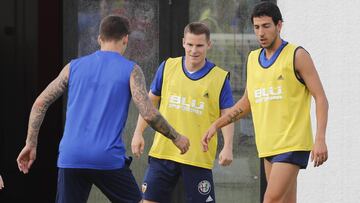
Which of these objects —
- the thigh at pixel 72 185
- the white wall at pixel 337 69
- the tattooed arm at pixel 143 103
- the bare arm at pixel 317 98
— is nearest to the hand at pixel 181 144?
the tattooed arm at pixel 143 103

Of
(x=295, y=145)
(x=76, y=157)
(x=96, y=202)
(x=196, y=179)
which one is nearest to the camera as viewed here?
(x=76, y=157)

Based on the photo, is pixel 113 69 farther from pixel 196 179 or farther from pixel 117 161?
pixel 196 179

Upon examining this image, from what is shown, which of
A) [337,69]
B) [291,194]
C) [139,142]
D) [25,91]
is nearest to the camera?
[291,194]

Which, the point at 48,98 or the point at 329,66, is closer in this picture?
the point at 48,98

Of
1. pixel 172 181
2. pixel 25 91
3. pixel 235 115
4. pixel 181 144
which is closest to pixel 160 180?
pixel 172 181

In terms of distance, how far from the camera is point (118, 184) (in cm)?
668

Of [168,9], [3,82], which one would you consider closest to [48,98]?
[168,9]

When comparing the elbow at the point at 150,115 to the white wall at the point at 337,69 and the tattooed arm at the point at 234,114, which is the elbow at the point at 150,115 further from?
the white wall at the point at 337,69

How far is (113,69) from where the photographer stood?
662 centimetres

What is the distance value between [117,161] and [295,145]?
1.30 metres

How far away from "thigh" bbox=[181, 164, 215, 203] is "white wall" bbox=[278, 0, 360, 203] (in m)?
1.71

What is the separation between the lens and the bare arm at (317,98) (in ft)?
22.3

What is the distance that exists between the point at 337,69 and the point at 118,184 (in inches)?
123

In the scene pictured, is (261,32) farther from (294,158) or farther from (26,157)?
(26,157)
